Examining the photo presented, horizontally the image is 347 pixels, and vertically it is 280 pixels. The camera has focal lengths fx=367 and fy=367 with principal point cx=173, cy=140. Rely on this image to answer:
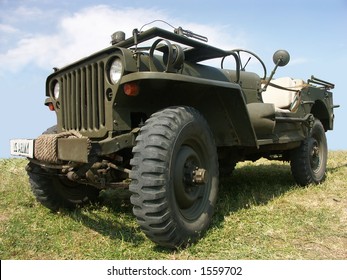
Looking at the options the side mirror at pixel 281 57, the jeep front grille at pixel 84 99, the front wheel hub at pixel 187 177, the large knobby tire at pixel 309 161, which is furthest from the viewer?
the large knobby tire at pixel 309 161

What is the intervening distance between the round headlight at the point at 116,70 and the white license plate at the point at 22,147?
89cm

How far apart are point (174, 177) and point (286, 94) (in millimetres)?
3061

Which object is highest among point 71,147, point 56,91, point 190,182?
point 56,91

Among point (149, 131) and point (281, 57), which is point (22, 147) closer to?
point (149, 131)

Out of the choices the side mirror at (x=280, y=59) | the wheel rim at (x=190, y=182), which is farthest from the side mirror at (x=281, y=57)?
the wheel rim at (x=190, y=182)

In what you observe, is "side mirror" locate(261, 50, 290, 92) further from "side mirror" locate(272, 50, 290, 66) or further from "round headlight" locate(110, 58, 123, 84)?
"round headlight" locate(110, 58, 123, 84)

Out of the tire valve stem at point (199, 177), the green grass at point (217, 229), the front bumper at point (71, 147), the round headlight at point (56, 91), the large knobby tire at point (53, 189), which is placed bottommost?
the green grass at point (217, 229)

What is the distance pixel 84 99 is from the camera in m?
3.25

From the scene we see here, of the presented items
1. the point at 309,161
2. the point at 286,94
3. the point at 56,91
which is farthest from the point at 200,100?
the point at 309,161

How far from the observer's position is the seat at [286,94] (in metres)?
5.12

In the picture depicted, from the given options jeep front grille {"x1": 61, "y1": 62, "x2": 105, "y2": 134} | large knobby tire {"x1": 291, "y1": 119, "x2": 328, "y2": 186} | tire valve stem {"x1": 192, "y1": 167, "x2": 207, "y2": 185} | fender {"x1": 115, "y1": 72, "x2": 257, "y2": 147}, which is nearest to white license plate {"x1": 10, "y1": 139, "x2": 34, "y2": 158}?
jeep front grille {"x1": 61, "y1": 62, "x2": 105, "y2": 134}

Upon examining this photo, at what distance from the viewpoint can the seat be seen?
202 inches

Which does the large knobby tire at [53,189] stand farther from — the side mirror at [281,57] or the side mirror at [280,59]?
the side mirror at [281,57]

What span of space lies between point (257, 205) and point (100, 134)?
2.04 meters
